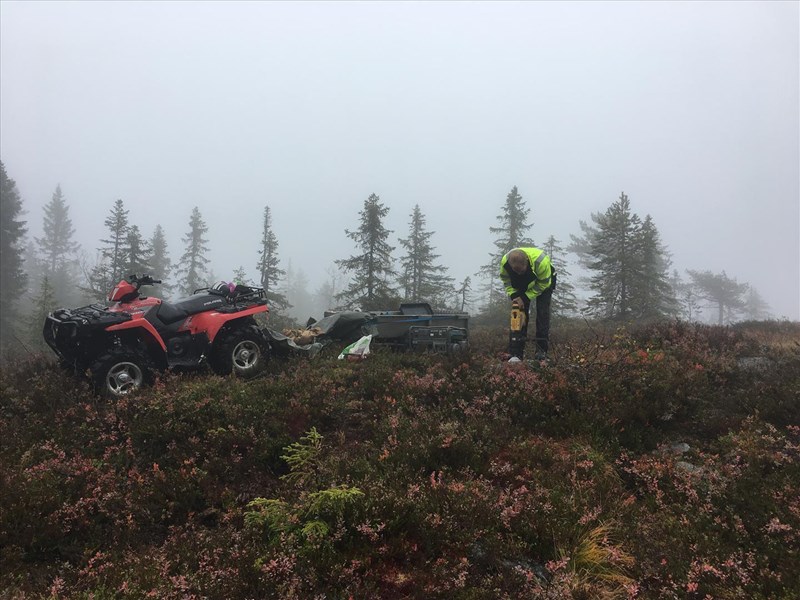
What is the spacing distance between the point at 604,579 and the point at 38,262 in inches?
3511

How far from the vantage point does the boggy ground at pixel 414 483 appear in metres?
2.94

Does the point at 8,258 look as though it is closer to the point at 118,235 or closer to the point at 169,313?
the point at 118,235

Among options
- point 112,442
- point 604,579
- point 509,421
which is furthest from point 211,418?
point 604,579

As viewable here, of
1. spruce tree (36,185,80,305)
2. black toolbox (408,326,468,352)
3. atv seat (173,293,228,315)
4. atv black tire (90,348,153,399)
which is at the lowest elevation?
atv black tire (90,348,153,399)

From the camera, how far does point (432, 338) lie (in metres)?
9.27

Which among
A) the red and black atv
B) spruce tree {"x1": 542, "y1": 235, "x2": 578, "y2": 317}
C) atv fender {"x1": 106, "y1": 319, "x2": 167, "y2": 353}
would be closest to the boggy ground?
the red and black atv

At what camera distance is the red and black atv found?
6.39 metres

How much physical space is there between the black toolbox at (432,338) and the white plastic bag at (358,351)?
1004 mm

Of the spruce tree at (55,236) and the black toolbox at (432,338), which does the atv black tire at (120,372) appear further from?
the spruce tree at (55,236)

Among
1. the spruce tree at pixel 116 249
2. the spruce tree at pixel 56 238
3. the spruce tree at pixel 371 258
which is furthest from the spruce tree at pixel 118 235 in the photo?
the spruce tree at pixel 56 238

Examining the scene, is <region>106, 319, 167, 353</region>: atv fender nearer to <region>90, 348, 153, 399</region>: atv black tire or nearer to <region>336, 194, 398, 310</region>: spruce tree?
<region>90, 348, 153, 399</region>: atv black tire

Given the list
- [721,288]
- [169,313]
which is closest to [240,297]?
[169,313]

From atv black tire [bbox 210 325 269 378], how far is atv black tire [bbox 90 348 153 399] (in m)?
1.17

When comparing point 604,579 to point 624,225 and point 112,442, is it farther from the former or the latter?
point 624,225
